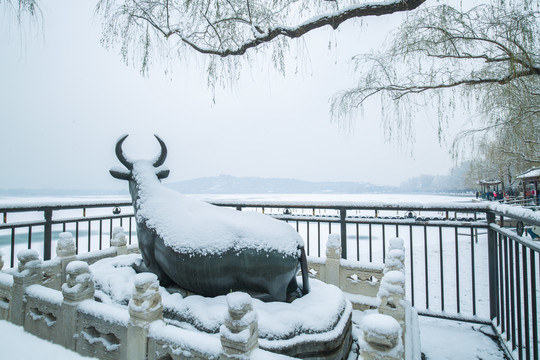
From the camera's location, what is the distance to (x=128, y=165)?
326 cm

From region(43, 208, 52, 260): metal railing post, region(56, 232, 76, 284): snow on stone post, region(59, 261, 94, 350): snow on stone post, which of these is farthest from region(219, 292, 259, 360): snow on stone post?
region(43, 208, 52, 260): metal railing post

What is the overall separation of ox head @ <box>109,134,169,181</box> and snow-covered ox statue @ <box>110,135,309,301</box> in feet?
2.07

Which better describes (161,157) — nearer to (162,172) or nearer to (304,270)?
(162,172)

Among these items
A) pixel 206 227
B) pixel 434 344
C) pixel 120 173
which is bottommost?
pixel 434 344

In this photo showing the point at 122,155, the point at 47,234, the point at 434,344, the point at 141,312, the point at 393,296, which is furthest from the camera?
the point at 47,234

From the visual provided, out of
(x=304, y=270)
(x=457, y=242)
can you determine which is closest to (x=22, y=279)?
(x=304, y=270)

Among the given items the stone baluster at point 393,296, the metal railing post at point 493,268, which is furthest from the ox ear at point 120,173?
the metal railing post at point 493,268

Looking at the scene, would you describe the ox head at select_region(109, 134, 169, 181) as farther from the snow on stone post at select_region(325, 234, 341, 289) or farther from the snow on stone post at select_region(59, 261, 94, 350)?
the snow on stone post at select_region(325, 234, 341, 289)

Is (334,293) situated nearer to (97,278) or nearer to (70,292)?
(70,292)

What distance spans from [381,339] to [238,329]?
661 mm

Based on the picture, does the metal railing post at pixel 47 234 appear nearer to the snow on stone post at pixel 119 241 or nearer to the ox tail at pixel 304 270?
the snow on stone post at pixel 119 241

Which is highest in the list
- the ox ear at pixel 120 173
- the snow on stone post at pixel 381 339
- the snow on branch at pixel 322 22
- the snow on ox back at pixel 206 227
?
the snow on branch at pixel 322 22

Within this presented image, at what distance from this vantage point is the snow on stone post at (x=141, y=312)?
178 centimetres

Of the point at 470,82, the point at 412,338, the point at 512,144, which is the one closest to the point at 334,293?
the point at 412,338
